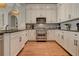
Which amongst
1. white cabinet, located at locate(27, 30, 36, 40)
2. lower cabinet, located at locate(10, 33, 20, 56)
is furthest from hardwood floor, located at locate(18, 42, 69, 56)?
white cabinet, located at locate(27, 30, 36, 40)

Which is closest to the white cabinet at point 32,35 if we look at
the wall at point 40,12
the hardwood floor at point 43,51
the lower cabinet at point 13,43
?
the wall at point 40,12

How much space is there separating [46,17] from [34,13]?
0.77m

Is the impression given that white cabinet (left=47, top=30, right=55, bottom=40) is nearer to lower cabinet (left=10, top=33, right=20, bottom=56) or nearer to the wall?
the wall

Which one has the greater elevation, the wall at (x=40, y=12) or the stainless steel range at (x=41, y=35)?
the wall at (x=40, y=12)

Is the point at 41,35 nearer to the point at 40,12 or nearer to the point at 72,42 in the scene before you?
the point at 40,12

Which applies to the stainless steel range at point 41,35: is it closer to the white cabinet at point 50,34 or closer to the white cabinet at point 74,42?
the white cabinet at point 50,34

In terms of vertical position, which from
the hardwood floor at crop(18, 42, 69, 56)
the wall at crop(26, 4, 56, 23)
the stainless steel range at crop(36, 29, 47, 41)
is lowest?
the hardwood floor at crop(18, 42, 69, 56)

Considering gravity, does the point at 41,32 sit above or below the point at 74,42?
above

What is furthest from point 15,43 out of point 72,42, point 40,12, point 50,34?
point 40,12

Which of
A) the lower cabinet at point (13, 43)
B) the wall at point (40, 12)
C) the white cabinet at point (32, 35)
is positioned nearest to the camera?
the lower cabinet at point (13, 43)

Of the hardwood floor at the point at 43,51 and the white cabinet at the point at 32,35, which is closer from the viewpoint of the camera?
the hardwood floor at the point at 43,51

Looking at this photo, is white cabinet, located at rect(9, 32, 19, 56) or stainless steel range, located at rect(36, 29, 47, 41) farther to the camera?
stainless steel range, located at rect(36, 29, 47, 41)

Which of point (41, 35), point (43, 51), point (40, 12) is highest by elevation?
point (40, 12)

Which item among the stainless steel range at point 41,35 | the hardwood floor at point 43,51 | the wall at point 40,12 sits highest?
the wall at point 40,12
